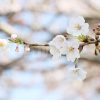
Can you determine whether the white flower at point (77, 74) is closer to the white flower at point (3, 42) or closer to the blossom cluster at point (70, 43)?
the blossom cluster at point (70, 43)

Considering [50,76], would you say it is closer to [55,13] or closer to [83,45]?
[55,13]

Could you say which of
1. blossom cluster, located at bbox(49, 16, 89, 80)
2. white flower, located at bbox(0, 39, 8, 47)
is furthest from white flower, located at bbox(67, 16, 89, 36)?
white flower, located at bbox(0, 39, 8, 47)

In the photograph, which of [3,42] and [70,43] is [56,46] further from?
[3,42]

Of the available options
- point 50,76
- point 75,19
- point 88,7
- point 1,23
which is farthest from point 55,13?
point 75,19

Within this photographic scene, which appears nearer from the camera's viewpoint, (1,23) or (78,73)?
(78,73)

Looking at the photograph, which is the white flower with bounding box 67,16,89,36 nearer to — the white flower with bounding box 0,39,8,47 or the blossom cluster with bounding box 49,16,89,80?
the blossom cluster with bounding box 49,16,89,80

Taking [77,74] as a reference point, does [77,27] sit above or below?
above

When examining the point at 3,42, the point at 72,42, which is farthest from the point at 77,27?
the point at 3,42
